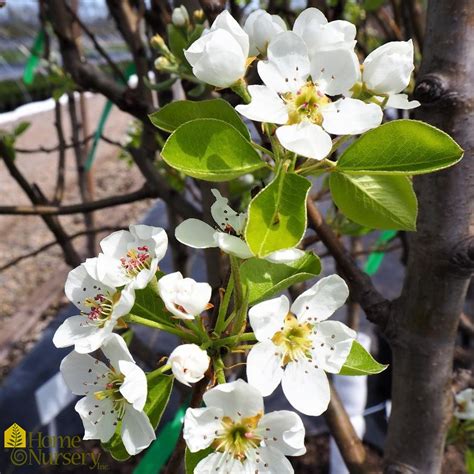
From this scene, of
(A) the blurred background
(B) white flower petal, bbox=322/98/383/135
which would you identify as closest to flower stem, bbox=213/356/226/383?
(B) white flower petal, bbox=322/98/383/135

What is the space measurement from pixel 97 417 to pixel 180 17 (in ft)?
1.85

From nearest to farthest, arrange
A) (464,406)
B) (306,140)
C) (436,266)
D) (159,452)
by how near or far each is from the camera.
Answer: (306,140), (436,266), (159,452), (464,406)

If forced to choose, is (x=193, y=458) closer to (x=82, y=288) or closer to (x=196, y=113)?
(x=82, y=288)

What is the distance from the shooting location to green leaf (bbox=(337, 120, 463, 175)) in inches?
18.2

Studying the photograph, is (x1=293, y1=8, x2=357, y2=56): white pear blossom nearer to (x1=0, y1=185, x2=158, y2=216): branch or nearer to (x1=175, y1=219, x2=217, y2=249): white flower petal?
(x1=175, y1=219, x2=217, y2=249): white flower petal

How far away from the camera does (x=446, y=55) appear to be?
0.64 m

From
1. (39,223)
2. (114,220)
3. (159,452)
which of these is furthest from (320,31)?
(39,223)

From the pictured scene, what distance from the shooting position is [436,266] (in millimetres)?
698

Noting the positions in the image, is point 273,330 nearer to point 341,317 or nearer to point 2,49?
point 341,317

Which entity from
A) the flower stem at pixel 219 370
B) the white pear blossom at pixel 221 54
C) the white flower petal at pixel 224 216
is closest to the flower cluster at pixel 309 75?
the white pear blossom at pixel 221 54

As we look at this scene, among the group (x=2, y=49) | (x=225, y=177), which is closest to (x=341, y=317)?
(x=225, y=177)

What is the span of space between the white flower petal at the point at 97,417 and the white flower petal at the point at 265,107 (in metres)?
0.29

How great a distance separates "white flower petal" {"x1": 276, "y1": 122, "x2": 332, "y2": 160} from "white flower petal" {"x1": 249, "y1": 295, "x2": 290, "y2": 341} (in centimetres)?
12

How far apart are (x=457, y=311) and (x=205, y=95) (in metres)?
0.51
